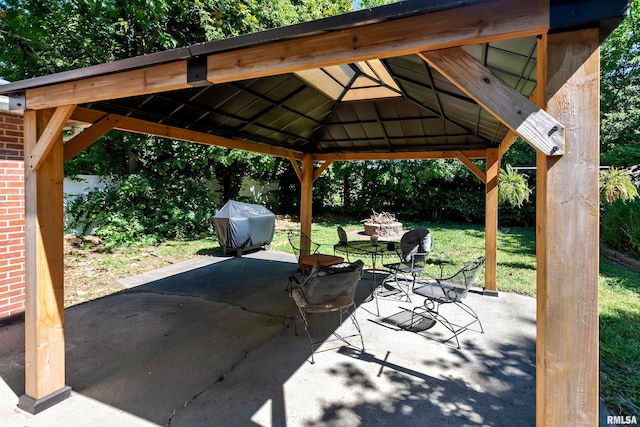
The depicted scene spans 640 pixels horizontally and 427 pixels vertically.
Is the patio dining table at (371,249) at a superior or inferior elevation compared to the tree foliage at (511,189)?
inferior

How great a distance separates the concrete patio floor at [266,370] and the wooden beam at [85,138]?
76.9 inches

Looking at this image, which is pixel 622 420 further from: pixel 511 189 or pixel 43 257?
pixel 511 189

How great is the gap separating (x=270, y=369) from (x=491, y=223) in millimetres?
3999

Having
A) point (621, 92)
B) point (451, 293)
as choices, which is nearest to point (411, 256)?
point (451, 293)

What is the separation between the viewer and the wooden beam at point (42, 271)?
2.51 meters

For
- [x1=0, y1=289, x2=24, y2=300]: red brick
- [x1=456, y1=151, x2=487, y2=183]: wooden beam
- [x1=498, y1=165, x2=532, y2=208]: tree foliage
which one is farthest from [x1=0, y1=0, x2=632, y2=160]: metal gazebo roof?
[x1=498, y1=165, x2=532, y2=208]: tree foliage

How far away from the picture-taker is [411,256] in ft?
16.0

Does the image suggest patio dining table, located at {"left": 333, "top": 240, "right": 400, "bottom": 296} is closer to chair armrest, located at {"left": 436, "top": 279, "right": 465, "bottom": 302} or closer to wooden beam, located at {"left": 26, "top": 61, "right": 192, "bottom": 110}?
chair armrest, located at {"left": 436, "top": 279, "right": 465, "bottom": 302}

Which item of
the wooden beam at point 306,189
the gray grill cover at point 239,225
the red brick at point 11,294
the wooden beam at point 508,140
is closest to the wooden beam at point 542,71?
the wooden beam at point 508,140

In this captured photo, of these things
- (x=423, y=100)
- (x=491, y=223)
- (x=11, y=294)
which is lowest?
(x=11, y=294)

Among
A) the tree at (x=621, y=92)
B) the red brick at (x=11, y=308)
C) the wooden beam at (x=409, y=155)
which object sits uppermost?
the tree at (x=621, y=92)

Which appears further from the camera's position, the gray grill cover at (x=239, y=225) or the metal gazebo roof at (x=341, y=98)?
the gray grill cover at (x=239, y=225)

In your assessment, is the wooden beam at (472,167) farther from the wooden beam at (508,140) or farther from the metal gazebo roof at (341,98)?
the wooden beam at (508,140)

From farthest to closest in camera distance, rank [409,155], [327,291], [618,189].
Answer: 1. [618,189]
2. [409,155]
3. [327,291]
